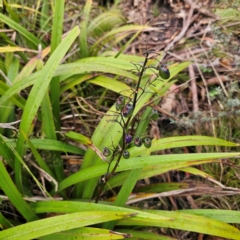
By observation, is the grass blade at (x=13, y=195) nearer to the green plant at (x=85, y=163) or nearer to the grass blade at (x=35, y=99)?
the green plant at (x=85, y=163)

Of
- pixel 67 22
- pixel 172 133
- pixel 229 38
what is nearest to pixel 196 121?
pixel 172 133

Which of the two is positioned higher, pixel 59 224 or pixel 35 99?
pixel 35 99

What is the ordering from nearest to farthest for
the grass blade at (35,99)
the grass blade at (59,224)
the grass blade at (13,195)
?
the grass blade at (59,224), the grass blade at (13,195), the grass blade at (35,99)

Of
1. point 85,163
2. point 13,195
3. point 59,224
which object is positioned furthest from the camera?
point 85,163

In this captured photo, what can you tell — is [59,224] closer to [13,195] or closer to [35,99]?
[13,195]

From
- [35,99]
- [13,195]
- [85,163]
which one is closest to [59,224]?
[13,195]

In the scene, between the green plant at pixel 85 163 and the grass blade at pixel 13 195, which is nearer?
the green plant at pixel 85 163

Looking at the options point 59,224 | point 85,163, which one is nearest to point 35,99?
point 85,163

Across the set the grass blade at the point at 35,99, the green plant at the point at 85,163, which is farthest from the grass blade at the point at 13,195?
the grass blade at the point at 35,99

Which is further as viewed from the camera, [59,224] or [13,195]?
[13,195]

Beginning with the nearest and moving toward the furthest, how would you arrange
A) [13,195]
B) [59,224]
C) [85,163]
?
[59,224] < [13,195] < [85,163]
